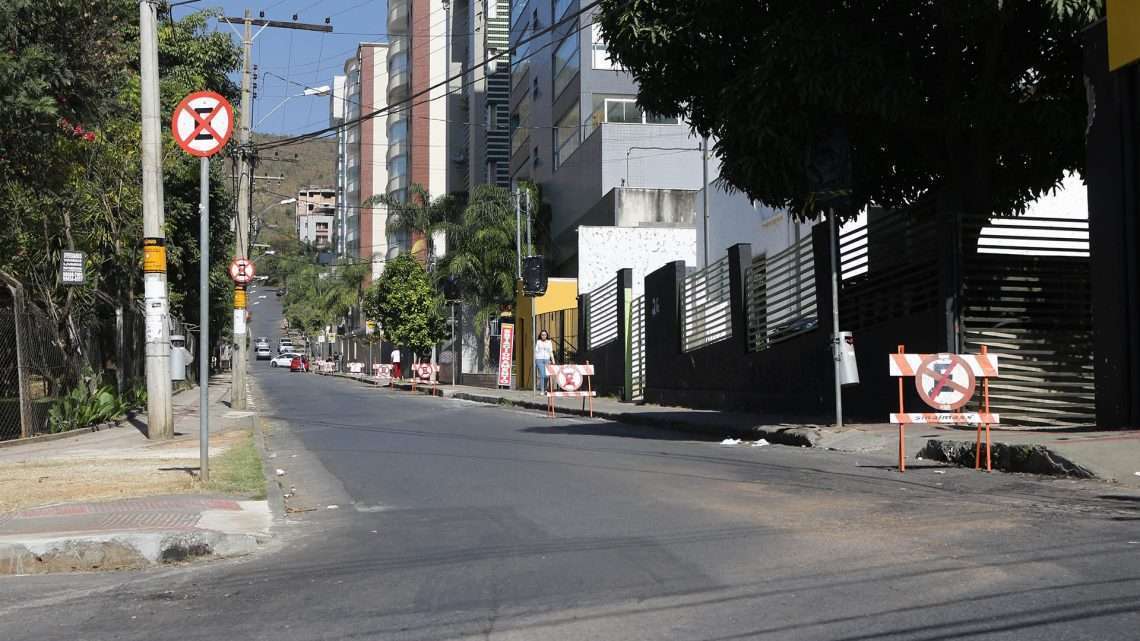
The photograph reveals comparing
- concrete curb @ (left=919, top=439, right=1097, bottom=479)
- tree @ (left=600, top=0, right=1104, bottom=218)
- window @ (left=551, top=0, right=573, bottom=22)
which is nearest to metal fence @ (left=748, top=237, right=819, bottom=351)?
tree @ (left=600, top=0, right=1104, bottom=218)

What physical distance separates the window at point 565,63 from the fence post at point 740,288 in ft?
79.0

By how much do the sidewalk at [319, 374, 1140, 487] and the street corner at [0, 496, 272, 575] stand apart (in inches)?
260

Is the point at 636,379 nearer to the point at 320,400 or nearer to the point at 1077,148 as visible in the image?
the point at 320,400

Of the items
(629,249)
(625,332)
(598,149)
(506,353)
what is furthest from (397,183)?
(625,332)

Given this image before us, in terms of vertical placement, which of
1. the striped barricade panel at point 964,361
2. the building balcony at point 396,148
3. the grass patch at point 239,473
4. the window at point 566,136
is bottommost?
the grass patch at point 239,473

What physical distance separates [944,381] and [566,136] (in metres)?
38.2

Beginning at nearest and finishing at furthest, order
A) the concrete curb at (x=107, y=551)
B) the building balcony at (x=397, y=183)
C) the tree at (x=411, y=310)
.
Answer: the concrete curb at (x=107, y=551) → the tree at (x=411, y=310) → the building balcony at (x=397, y=183)

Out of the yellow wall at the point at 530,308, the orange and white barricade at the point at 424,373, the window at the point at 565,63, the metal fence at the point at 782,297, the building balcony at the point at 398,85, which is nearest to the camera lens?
the metal fence at the point at 782,297

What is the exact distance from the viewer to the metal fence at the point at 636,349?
1178 inches

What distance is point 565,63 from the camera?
47.9m

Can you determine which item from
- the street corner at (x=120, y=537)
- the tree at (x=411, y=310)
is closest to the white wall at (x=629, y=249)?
the tree at (x=411, y=310)

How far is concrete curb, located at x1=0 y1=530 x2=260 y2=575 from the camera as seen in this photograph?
7355mm

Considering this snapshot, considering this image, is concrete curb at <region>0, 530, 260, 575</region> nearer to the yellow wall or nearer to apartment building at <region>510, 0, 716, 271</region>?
apartment building at <region>510, 0, 716, 271</region>

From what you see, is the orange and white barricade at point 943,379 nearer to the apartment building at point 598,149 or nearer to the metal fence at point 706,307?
the metal fence at point 706,307
